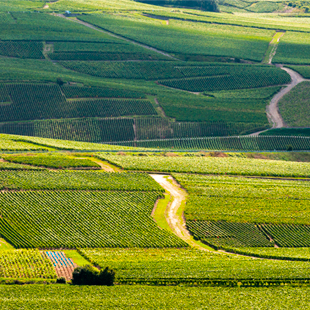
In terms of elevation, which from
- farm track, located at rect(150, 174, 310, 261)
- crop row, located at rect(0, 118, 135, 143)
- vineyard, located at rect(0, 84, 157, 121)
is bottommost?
farm track, located at rect(150, 174, 310, 261)

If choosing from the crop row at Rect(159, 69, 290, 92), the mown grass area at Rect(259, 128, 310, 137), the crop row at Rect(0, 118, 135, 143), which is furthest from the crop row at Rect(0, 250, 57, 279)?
the crop row at Rect(159, 69, 290, 92)

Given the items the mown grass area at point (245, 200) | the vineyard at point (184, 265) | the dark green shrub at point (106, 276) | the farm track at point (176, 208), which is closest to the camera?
the dark green shrub at point (106, 276)

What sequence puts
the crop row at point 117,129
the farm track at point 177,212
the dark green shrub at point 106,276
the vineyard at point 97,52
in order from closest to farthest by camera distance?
1. the dark green shrub at point 106,276
2. the farm track at point 177,212
3. the crop row at point 117,129
4. the vineyard at point 97,52

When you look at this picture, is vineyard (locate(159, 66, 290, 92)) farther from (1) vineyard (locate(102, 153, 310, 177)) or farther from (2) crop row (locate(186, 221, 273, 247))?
(2) crop row (locate(186, 221, 273, 247))

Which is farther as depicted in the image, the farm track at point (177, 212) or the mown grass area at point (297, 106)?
the mown grass area at point (297, 106)

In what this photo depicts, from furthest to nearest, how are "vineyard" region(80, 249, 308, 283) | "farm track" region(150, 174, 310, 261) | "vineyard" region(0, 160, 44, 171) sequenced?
"vineyard" region(0, 160, 44, 171) < "farm track" region(150, 174, 310, 261) < "vineyard" region(80, 249, 308, 283)

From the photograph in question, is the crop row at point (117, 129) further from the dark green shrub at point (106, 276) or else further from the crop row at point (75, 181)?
the dark green shrub at point (106, 276)

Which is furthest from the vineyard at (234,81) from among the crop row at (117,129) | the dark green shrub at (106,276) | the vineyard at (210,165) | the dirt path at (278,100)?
the dark green shrub at (106,276)

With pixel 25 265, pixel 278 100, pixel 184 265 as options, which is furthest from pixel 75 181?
pixel 278 100
